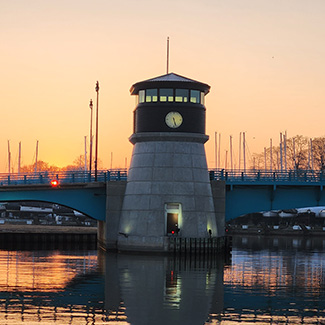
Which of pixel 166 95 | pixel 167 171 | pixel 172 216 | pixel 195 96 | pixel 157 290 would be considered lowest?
pixel 157 290

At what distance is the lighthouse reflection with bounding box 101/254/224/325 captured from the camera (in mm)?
34812

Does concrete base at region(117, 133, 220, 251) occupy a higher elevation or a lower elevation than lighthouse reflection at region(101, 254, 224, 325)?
higher

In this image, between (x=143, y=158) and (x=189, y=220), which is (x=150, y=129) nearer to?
(x=143, y=158)

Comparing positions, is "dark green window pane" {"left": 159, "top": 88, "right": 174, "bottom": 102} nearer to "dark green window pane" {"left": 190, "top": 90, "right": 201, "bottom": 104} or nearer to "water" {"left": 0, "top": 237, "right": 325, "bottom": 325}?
"dark green window pane" {"left": 190, "top": 90, "right": 201, "bottom": 104}

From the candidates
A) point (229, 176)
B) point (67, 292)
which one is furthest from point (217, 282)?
point (229, 176)

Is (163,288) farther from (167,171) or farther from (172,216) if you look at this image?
(167,171)

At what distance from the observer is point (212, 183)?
70.6 m

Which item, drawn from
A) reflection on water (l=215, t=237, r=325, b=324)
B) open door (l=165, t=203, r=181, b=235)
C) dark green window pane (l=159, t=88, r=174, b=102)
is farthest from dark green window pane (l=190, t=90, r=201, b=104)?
reflection on water (l=215, t=237, r=325, b=324)

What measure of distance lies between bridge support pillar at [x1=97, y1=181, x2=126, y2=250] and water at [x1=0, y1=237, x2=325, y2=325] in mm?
2087

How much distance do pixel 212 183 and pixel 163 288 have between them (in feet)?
89.4

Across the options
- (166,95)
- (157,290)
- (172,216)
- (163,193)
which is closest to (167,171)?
(163,193)

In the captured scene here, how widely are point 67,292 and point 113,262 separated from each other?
18.0m

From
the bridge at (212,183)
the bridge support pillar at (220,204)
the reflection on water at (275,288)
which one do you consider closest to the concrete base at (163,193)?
the bridge support pillar at (220,204)

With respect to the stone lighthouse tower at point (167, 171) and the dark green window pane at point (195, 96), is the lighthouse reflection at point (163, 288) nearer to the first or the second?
the stone lighthouse tower at point (167, 171)
